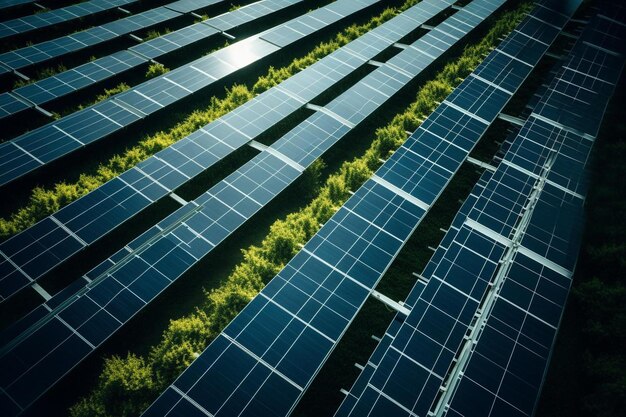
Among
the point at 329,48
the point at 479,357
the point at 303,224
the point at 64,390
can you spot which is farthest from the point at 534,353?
the point at 329,48

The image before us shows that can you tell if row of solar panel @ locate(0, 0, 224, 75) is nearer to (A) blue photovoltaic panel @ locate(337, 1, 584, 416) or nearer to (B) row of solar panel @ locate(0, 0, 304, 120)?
(B) row of solar panel @ locate(0, 0, 304, 120)

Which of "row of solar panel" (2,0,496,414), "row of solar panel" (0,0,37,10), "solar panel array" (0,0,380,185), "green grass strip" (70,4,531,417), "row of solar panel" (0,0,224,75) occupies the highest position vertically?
"row of solar panel" (0,0,37,10)

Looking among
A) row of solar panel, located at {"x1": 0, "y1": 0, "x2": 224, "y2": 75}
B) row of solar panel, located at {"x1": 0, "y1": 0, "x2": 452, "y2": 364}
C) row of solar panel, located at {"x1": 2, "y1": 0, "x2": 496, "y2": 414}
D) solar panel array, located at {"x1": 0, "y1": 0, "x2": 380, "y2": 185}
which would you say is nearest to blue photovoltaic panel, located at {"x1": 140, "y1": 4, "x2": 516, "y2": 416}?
row of solar panel, located at {"x1": 2, "y1": 0, "x2": 496, "y2": 414}

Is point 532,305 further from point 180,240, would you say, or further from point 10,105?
point 10,105

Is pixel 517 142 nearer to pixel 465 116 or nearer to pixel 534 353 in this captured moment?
pixel 465 116

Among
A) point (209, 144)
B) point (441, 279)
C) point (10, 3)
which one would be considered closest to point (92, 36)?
point (10, 3)

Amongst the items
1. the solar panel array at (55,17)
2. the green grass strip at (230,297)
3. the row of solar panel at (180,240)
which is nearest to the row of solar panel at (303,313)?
the green grass strip at (230,297)
